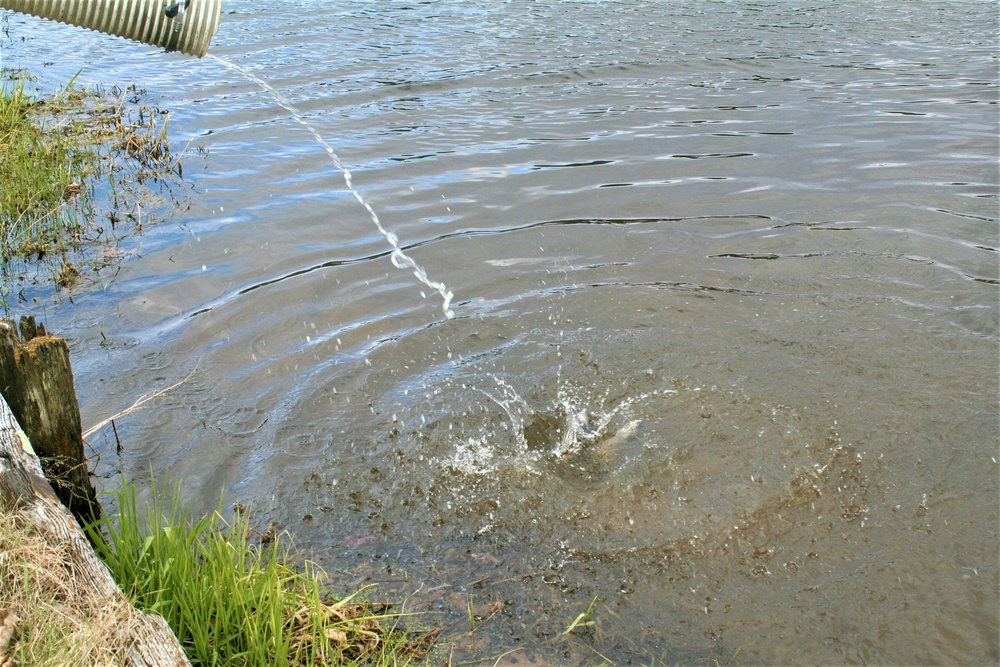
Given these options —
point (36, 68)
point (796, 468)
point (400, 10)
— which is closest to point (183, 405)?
point (796, 468)

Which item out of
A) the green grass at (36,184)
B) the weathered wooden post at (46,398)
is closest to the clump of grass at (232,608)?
the weathered wooden post at (46,398)

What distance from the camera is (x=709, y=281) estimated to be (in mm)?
5973

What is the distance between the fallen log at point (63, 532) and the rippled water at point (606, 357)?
1.18 meters

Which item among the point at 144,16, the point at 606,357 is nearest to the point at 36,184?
the point at 144,16

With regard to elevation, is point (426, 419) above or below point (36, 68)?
below

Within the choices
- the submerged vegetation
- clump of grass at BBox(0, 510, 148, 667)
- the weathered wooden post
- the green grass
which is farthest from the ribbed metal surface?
the green grass

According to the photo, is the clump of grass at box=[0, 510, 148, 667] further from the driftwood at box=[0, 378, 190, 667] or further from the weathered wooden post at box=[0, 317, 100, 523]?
the weathered wooden post at box=[0, 317, 100, 523]

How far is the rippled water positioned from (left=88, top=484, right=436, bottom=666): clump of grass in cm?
37

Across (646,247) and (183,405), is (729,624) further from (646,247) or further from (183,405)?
(646,247)

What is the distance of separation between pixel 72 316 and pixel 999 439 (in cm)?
555

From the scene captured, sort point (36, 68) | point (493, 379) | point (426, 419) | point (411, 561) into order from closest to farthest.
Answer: point (411, 561)
point (426, 419)
point (493, 379)
point (36, 68)

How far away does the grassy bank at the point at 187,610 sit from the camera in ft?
7.89

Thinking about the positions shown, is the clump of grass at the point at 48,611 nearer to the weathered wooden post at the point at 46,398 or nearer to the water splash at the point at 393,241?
the weathered wooden post at the point at 46,398

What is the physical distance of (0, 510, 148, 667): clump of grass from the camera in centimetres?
234
